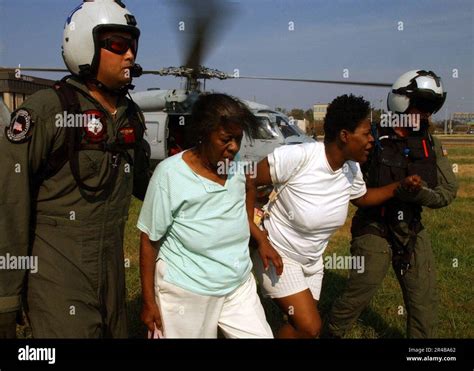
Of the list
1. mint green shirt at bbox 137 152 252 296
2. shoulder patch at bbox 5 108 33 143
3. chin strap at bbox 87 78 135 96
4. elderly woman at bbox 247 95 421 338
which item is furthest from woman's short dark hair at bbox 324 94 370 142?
shoulder patch at bbox 5 108 33 143

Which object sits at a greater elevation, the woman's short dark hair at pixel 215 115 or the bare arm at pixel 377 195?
the woman's short dark hair at pixel 215 115

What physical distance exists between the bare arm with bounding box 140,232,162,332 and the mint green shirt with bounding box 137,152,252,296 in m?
0.07

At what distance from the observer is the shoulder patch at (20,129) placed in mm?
2305

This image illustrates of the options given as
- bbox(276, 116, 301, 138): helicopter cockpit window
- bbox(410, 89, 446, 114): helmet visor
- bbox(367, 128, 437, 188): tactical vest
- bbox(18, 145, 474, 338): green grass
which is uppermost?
bbox(276, 116, 301, 138): helicopter cockpit window

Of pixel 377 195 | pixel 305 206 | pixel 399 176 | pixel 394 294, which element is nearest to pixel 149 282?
pixel 305 206

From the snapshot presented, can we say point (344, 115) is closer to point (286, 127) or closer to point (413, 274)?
point (413, 274)

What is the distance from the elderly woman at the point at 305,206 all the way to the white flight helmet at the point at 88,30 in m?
1.19

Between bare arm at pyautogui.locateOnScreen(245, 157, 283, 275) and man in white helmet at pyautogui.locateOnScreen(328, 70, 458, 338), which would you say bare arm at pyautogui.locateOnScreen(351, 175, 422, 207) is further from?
bare arm at pyautogui.locateOnScreen(245, 157, 283, 275)

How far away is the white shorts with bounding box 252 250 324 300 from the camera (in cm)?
325

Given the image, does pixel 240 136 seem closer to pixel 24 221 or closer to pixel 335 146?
pixel 335 146

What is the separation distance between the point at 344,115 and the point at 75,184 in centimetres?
169

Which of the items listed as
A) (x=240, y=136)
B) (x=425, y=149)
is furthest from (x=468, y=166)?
(x=240, y=136)

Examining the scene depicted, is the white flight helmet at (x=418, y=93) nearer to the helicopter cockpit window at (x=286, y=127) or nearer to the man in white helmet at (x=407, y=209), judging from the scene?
the man in white helmet at (x=407, y=209)

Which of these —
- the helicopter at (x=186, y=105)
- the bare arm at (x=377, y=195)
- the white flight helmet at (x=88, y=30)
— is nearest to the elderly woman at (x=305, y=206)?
the bare arm at (x=377, y=195)
